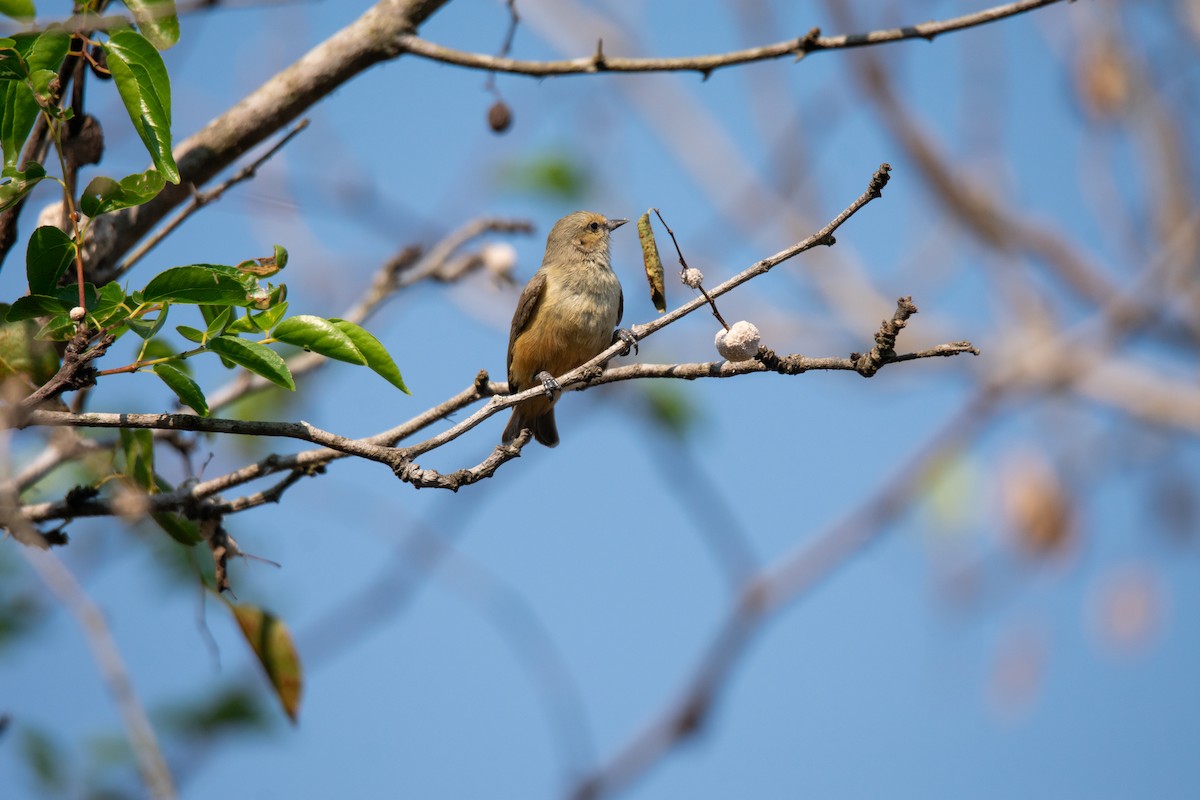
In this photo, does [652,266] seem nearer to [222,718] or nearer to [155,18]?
[155,18]

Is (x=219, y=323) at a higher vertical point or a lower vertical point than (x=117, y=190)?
lower

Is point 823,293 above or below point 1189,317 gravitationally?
above

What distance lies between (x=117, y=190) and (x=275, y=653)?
1.72 metres

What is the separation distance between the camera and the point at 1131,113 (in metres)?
10.3

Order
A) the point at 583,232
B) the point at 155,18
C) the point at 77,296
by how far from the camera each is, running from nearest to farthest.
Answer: the point at 77,296 < the point at 155,18 < the point at 583,232

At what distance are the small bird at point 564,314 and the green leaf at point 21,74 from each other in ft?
9.94

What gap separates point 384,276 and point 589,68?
157 centimetres

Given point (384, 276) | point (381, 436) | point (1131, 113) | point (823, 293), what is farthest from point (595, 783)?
point (1131, 113)

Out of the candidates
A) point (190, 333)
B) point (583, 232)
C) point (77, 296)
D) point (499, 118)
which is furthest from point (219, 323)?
point (583, 232)

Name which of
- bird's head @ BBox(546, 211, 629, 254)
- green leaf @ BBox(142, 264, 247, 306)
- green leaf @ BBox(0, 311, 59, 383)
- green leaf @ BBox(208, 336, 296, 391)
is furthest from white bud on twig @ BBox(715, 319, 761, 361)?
bird's head @ BBox(546, 211, 629, 254)

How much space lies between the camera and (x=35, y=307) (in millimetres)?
2658

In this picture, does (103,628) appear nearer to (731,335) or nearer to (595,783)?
(731,335)

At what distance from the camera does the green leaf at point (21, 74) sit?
260cm

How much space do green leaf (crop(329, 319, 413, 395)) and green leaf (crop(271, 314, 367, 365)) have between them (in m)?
0.02
